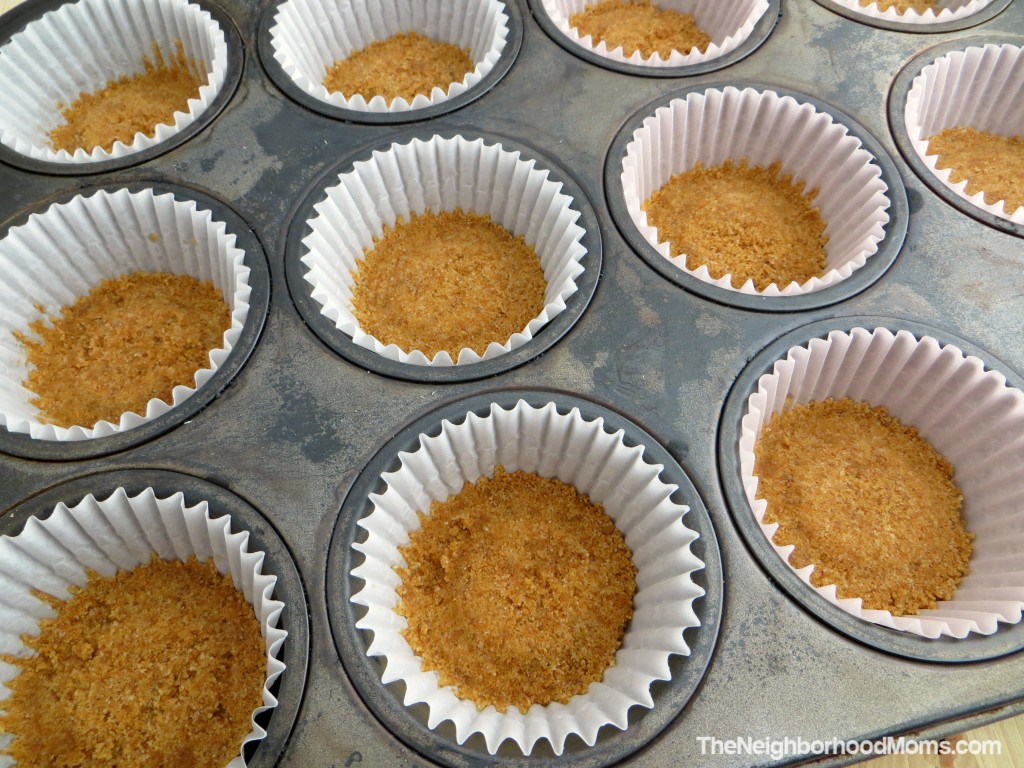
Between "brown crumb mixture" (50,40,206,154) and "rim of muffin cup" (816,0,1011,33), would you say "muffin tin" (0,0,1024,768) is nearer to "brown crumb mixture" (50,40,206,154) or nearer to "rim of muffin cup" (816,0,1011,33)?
"rim of muffin cup" (816,0,1011,33)

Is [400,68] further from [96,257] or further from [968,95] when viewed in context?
[968,95]

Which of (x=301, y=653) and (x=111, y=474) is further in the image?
(x=111, y=474)

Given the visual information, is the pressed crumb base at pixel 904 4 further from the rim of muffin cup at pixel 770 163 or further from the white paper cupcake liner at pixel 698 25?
the rim of muffin cup at pixel 770 163

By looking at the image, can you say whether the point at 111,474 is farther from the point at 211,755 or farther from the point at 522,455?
the point at 522,455

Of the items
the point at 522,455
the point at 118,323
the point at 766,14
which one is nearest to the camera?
the point at 522,455

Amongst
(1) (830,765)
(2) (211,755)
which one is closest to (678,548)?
(1) (830,765)

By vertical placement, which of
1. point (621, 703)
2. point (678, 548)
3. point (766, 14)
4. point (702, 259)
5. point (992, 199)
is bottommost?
point (621, 703)

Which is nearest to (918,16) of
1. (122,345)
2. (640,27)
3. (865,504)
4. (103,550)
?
(640,27)

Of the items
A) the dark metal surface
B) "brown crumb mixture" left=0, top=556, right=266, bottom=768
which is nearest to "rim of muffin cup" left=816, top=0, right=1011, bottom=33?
the dark metal surface
